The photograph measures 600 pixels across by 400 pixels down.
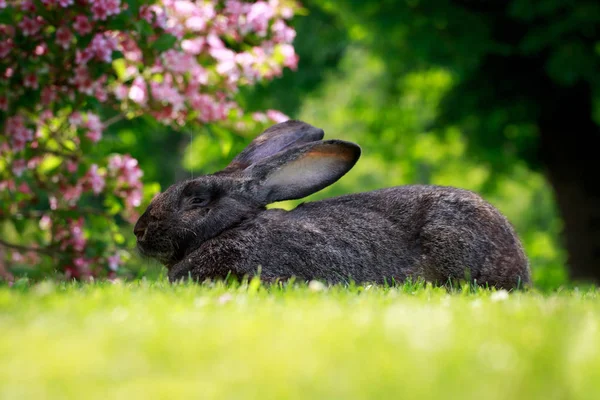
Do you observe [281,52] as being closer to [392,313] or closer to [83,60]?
[83,60]

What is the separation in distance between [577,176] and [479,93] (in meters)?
2.61

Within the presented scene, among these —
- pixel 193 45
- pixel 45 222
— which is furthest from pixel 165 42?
pixel 45 222

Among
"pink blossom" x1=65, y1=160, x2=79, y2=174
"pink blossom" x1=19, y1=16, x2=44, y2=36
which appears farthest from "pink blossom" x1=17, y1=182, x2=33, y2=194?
"pink blossom" x1=19, y1=16, x2=44, y2=36

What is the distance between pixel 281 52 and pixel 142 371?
265 inches

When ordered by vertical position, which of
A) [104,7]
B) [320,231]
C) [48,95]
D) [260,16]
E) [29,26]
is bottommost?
[320,231]

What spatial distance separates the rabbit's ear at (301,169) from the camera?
6926 mm

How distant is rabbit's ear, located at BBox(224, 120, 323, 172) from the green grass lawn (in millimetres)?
3327

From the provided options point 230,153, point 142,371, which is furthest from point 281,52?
point 142,371

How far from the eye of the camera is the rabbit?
6359 millimetres

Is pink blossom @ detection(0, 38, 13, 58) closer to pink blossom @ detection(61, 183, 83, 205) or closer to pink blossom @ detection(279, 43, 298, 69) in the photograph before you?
pink blossom @ detection(61, 183, 83, 205)

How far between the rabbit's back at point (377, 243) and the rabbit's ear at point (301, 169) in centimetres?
19

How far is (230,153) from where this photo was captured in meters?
8.83

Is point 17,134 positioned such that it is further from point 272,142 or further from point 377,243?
point 377,243

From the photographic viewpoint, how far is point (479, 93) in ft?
47.9
